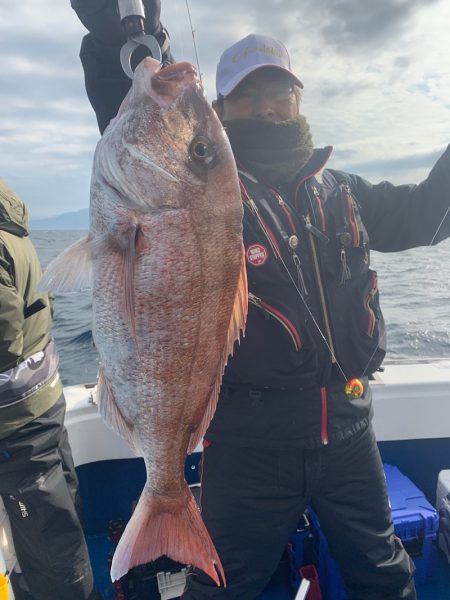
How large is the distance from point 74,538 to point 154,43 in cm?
261

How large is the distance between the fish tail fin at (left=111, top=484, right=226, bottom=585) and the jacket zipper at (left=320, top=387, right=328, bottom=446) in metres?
0.63

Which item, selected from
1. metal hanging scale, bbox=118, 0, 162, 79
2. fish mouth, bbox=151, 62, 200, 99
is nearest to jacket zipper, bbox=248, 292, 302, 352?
fish mouth, bbox=151, 62, 200, 99

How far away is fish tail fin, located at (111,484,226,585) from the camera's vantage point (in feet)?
5.04

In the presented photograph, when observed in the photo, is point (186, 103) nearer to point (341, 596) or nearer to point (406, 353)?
point (341, 596)

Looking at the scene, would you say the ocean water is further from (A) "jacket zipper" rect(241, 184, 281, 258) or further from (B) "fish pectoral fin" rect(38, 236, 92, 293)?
(B) "fish pectoral fin" rect(38, 236, 92, 293)

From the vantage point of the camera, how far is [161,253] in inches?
53.3

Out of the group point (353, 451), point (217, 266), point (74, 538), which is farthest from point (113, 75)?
point (74, 538)

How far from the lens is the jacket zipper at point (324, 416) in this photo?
1943mm

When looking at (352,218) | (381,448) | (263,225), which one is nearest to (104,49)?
(263,225)

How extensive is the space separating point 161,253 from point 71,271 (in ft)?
0.91

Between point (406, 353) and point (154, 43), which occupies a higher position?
point (154, 43)

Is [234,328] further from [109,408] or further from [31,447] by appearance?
[31,447]

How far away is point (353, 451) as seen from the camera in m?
2.05

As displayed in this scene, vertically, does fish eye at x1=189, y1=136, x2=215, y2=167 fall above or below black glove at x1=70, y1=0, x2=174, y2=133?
below
